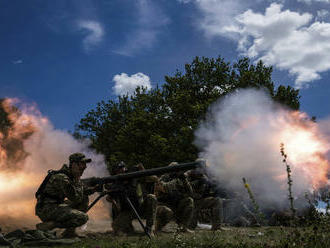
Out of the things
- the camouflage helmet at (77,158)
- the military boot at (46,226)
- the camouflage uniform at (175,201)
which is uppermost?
the camouflage helmet at (77,158)

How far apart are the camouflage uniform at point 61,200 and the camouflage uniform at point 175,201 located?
8.41ft

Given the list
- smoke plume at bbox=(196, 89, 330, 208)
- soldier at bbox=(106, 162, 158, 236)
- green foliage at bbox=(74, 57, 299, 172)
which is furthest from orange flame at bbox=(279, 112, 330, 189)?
green foliage at bbox=(74, 57, 299, 172)

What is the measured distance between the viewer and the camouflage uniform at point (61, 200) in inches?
360

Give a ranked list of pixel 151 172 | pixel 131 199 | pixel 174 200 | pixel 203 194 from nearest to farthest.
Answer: pixel 151 172, pixel 131 199, pixel 174 200, pixel 203 194

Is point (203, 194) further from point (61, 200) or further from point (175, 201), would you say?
point (61, 200)

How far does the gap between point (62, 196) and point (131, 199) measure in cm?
208

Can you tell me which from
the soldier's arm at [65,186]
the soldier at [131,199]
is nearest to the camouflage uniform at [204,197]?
the soldier at [131,199]

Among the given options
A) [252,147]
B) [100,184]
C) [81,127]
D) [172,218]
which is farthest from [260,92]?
[81,127]

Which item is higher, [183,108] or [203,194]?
[183,108]

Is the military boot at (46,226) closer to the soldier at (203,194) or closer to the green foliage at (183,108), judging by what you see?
the soldier at (203,194)

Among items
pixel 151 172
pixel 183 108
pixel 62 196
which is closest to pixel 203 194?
pixel 151 172

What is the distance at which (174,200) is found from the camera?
11453 mm

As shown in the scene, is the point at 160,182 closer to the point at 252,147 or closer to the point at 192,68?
the point at 252,147

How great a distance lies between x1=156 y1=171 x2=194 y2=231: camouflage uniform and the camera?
11.0 meters
